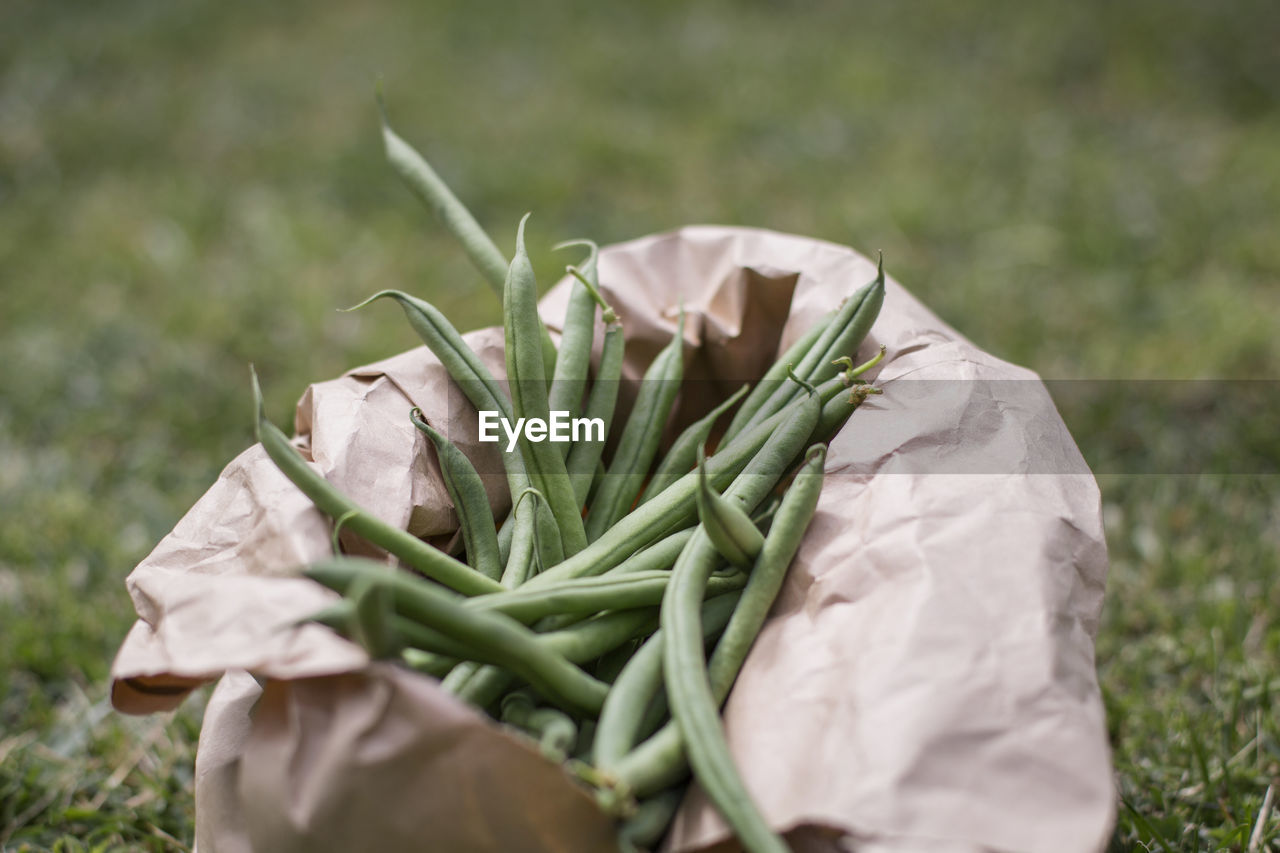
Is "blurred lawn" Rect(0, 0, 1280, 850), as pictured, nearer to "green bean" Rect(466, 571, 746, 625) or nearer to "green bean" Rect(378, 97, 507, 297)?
"green bean" Rect(466, 571, 746, 625)

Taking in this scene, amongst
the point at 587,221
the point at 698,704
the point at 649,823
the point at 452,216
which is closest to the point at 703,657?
the point at 698,704

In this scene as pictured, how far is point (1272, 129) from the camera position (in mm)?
3855

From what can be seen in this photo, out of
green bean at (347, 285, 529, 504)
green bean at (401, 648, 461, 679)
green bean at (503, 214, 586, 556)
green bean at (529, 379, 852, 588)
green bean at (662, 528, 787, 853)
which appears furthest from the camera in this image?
green bean at (347, 285, 529, 504)

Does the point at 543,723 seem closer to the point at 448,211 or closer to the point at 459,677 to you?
the point at 459,677

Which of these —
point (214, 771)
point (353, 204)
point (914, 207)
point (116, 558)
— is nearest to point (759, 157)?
point (914, 207)

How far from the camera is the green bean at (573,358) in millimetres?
1528

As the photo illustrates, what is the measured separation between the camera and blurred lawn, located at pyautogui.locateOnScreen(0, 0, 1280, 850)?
1.88 metres

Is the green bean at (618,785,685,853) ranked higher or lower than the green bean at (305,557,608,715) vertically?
lower

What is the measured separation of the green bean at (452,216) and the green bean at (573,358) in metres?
0.06

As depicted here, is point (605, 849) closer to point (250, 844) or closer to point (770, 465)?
point (250, 844)

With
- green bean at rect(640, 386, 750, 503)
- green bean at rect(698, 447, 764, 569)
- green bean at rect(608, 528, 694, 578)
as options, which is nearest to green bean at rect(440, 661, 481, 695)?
green bean at rect(608, 528, 694, 578)

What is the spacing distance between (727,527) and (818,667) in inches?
8.2

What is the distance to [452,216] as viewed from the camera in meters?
1.69

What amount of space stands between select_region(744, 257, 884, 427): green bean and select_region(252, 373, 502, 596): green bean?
1.77 feet
